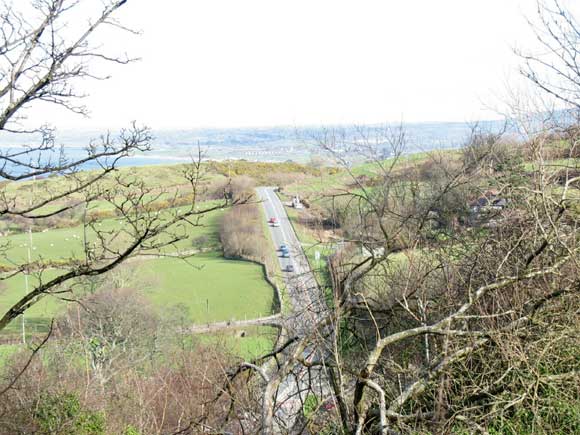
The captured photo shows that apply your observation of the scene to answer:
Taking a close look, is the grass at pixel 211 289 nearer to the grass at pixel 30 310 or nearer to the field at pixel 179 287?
the field at pixel 179 287

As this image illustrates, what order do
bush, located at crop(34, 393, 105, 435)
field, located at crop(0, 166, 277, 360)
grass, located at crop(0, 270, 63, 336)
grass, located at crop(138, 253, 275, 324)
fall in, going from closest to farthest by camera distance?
bush, located at crop(34, 393, 105, 435)
field, located at crop(0, 166, 277, 360)
grass, located at crop(0, 270, 63, 336)
grass, located at crop(138, 253, 275, 324)

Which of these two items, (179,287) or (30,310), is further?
(179,287)

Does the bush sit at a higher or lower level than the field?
higher

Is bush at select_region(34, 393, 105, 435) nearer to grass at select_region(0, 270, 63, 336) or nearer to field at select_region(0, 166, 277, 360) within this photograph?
field at select_region(0, 166, 277, 360)

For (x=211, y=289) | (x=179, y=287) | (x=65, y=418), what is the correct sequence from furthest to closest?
1. (x=179, y=287)
2. (x=211, y=289)
3. (x=65, y=418)

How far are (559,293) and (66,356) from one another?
1472 centimetres

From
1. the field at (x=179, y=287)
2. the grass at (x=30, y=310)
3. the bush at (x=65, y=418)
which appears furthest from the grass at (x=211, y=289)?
the bush at (x=65, y=418)

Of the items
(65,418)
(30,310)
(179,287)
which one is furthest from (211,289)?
(65,418)

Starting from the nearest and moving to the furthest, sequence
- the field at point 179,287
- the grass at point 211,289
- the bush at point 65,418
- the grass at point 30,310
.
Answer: the bush at point 65,418
the field at point 179,287
the grass at point 30,310
the grass at point 211,289

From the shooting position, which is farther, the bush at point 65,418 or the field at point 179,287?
the field at point 179,287

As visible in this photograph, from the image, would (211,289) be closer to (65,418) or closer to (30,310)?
(30,310)

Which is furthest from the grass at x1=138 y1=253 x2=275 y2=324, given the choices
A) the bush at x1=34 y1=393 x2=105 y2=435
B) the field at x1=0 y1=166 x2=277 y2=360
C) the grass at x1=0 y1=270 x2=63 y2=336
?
the bush at x1=34 y1=393 x2=105 y2=435

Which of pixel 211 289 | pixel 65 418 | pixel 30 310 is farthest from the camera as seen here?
pixel 211 289

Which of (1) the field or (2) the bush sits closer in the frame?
(2) the bush
